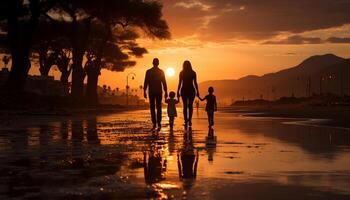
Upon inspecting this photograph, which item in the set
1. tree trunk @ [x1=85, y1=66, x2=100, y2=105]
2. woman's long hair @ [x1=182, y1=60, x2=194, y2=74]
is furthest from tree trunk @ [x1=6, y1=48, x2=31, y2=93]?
woman's long hair @ [x1=182, y1=60, x2=194, y2=74]

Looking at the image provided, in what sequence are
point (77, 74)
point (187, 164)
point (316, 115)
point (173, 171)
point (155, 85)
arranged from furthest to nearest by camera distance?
point (77, 74)
point (316, 115)
point (155, 85)
point (187, 164)
point (173, 171)

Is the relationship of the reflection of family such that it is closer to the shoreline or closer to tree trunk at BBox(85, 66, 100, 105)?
the shoreline

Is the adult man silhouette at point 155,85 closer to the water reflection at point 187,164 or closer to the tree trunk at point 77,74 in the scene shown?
the water reflection at point 187,164

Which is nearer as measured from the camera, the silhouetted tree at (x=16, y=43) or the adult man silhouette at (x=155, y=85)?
the adult man silhouette at (x=155, y=85)

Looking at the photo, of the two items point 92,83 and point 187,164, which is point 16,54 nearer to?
point 92,83

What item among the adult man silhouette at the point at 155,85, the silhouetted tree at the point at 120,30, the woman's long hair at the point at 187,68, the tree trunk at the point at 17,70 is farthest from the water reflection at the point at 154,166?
the silhouetted tree at the point at 120,30

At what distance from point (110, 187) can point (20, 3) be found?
30.4 meters

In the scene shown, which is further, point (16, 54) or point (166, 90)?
point (16, 54)

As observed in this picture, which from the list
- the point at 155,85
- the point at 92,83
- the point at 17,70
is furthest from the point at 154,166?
the point at 92,83

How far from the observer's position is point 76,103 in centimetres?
4128

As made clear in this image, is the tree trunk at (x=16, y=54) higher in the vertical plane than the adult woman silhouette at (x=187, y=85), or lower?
higher

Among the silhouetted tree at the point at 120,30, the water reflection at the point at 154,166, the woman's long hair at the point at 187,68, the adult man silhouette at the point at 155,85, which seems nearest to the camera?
the water reflection at the point at 154,166

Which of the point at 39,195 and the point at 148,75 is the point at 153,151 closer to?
the point at 39,195

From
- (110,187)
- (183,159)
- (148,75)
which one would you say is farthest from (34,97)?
(110,187)
